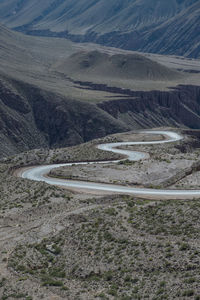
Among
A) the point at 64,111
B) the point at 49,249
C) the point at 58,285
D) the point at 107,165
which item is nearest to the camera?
the point at 58,285

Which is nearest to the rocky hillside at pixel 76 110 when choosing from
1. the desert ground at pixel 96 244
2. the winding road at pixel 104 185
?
the winding road at pixel 104 185

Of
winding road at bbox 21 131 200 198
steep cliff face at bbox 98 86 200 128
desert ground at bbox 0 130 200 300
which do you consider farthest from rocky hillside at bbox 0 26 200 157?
desert ground at bbox 0 130 200 300

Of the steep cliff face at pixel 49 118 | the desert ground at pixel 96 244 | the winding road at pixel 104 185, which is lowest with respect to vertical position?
the desert ground at pixel 96 244

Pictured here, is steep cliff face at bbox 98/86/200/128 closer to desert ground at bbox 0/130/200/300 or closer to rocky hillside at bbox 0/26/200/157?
rocky hillside at bbox 0/26/200/157

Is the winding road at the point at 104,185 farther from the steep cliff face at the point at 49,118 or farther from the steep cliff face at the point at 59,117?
the steep cliff face at the point at 49,118

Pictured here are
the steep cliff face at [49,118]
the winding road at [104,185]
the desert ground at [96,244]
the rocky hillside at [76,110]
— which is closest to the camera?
the desert ground at [96,244]

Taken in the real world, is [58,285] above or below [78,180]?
below

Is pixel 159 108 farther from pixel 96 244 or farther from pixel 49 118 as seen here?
pixel 96 244

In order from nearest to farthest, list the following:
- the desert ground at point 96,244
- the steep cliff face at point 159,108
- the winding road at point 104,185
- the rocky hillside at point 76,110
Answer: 1. the desert ground at point 96,244
2. the winding road at point 104,185
3. the rocky hillside at point 76,110
4. the steep cliff face at point 159,108

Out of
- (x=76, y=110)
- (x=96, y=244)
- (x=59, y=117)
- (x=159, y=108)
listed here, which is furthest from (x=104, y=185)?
(x=159, y=108)

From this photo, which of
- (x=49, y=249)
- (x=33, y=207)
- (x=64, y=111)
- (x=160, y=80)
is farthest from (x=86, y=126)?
(x=49, y=249)

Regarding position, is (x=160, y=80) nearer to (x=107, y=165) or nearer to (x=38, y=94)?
(x=38, y=94)
